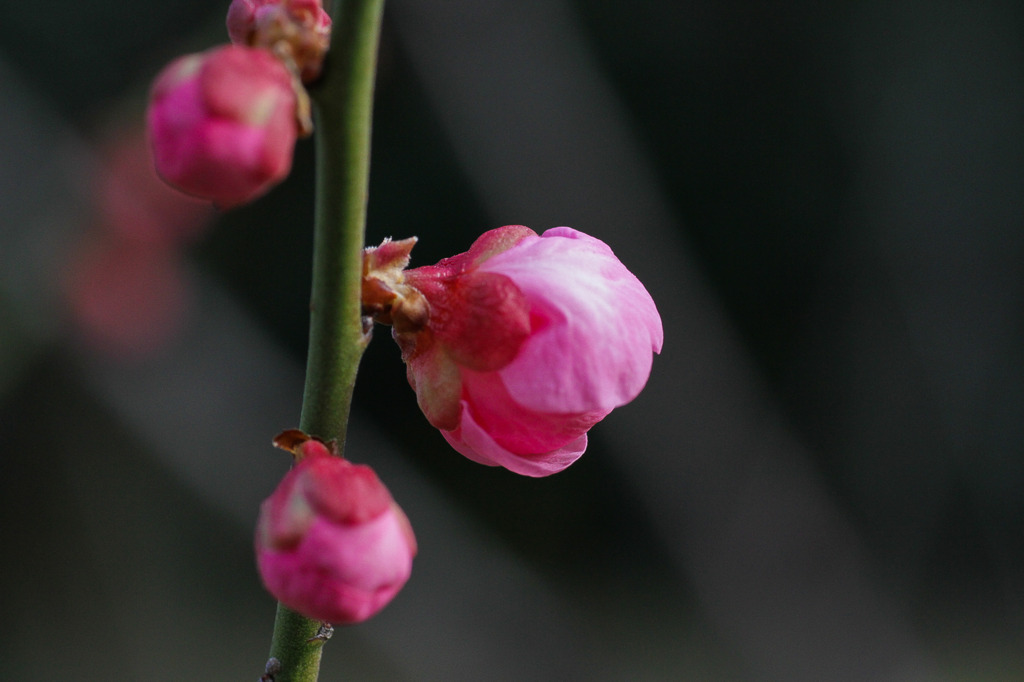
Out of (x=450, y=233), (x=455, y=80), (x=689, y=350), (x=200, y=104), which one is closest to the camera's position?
(x=200, y=104)

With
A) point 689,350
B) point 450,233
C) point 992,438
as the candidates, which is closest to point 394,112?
point 450,233

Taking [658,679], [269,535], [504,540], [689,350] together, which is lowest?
[658,679]

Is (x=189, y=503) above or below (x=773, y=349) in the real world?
above

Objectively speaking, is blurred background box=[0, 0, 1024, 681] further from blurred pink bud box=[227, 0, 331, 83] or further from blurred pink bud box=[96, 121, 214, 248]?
blurred pink bud box=[227, 0, 331, 83]

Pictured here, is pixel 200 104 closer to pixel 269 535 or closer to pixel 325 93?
pixel 325 93

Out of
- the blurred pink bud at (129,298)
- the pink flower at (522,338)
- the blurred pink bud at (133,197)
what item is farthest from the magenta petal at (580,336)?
the blurred pink bud at (129,298)

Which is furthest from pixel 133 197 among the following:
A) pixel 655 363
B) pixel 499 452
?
pixel 499 452
